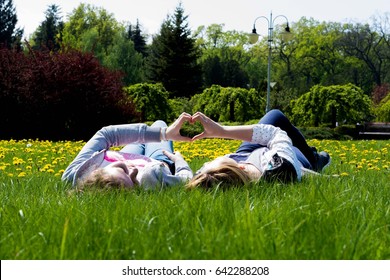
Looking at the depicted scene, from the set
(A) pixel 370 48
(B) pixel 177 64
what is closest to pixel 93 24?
(B) pixel 177 64

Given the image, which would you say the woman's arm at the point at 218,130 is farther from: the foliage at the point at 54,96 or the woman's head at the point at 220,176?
the foliage at the point at 54,96

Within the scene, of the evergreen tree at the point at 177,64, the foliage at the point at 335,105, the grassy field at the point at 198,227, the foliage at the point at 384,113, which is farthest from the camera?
the evergreen tree at the point at 177,64

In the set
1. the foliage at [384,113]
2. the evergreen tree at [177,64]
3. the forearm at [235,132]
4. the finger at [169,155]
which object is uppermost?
the evergreen tree at [177,64]

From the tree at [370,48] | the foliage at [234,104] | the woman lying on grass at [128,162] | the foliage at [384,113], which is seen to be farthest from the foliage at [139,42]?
the woman lying on grass at [128,162]

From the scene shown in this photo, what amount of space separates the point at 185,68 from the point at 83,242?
39554 millimetres

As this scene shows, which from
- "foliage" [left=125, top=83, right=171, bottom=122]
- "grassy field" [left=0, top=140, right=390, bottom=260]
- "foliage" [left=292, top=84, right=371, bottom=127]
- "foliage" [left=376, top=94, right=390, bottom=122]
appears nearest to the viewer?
"grassy field" [left=0, top=140, right=390, bottom=260]

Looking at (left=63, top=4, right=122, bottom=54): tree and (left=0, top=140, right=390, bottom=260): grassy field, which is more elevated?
(left=63, top=4, right=122, bottom=54): tree

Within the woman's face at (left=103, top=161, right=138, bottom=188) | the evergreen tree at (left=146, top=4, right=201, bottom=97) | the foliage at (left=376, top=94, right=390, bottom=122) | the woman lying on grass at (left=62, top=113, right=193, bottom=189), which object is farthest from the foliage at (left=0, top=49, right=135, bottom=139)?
the evergreen tree at (left=146, top=4, right=201, bottom=97)

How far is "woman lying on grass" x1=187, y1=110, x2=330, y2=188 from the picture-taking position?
3.45 metres

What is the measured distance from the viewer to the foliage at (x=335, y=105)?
23875 millimetres

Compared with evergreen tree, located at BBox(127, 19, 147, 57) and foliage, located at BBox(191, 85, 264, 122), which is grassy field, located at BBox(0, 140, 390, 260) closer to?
foliage, located at BBox(191, 85, 264, 122)

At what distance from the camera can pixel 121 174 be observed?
137 inches

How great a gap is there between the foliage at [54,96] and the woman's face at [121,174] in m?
11.0

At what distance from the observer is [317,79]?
62188 mm
